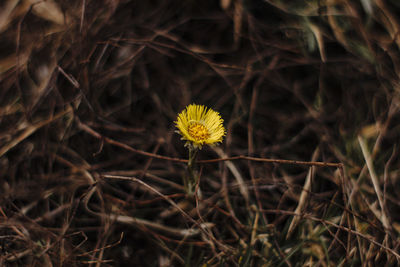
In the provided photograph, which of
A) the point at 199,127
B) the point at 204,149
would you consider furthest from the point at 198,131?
the point at 204,149

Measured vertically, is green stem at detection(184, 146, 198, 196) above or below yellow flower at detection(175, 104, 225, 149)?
below

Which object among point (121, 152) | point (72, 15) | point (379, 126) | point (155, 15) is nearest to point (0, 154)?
point (121, 152)

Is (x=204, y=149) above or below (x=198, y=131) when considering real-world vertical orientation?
below

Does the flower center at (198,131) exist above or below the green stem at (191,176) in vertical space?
above

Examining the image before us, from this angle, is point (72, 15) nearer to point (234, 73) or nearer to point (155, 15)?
point (155, 15)

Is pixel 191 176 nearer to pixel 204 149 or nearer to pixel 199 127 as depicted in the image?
pixel 199 127
